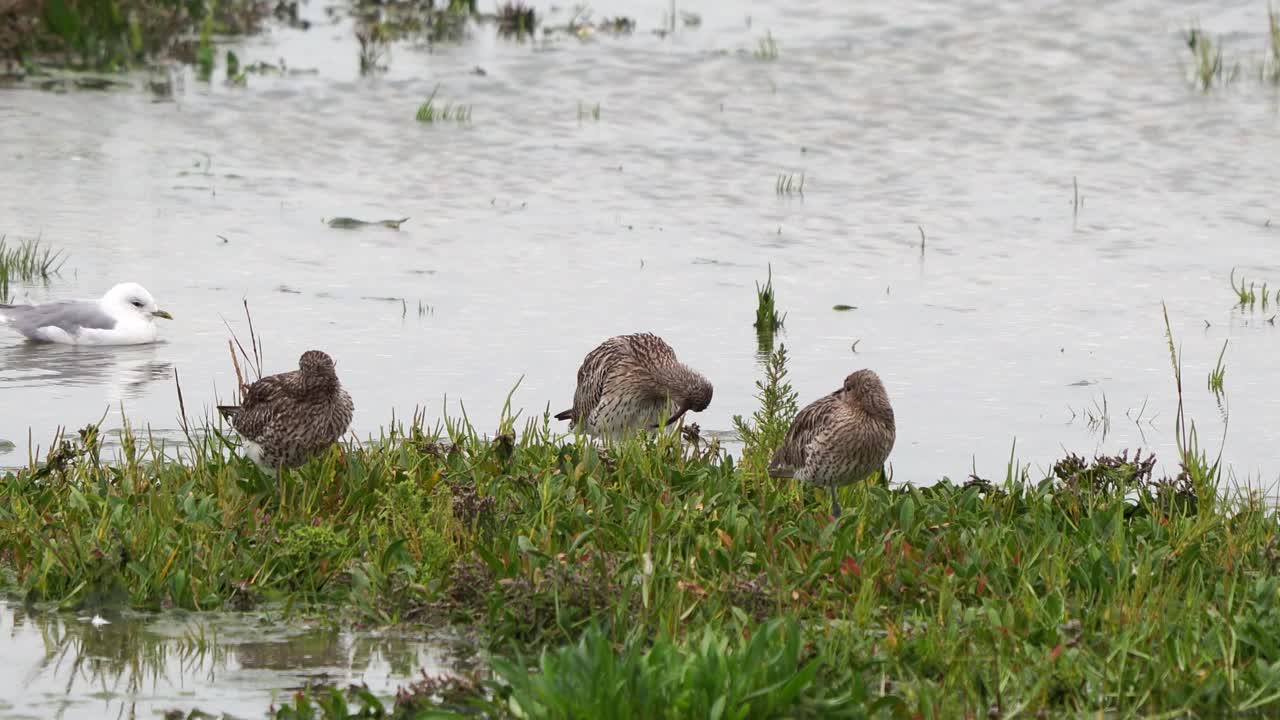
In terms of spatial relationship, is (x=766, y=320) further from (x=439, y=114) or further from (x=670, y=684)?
(x=439, y=114)

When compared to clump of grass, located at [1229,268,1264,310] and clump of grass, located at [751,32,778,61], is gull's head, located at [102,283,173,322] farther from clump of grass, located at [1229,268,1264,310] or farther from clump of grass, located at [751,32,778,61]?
clump of grass, located at [751,32,778,61]

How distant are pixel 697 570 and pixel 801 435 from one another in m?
1.20

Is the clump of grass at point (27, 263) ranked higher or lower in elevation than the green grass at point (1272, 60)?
lower

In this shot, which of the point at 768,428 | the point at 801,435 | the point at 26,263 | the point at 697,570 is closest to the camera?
the point at 697,570

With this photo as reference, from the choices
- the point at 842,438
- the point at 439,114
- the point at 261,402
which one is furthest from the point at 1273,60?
the point at 261,402

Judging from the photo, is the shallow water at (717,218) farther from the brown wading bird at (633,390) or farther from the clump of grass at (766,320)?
the brown wading bird at (633,390)

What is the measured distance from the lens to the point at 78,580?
735cm

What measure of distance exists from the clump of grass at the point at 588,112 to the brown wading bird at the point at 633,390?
9.94m

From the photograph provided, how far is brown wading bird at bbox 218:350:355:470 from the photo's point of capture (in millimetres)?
8414

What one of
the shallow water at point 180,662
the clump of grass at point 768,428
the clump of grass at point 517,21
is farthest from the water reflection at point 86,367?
the clump of grass at point 517,21

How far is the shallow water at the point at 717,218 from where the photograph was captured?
11.7m

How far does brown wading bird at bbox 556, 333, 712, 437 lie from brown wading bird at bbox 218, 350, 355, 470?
1.94m

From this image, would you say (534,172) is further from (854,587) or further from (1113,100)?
(854,587)

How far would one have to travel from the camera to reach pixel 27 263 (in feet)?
47.8
